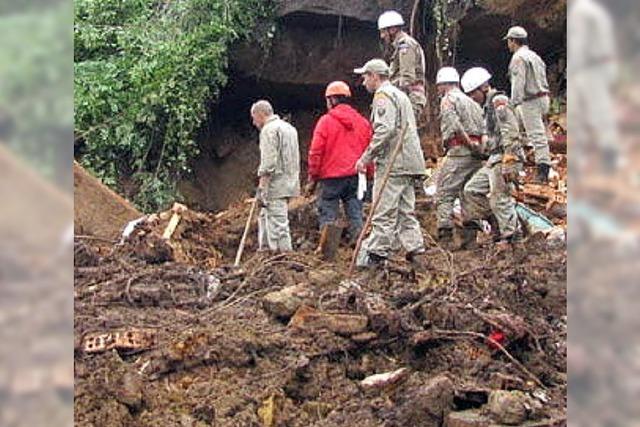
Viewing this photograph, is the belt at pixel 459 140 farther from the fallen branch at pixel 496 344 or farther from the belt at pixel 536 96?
the fallen branch at pixel 496 344

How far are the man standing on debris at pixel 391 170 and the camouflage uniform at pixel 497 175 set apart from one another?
79 centimetres

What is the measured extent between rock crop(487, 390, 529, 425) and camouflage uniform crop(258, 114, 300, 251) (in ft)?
15.5

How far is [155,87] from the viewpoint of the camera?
49.0ft

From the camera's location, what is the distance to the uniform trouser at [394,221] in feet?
29.4

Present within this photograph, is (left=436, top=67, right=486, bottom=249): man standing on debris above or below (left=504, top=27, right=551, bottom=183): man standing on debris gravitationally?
below

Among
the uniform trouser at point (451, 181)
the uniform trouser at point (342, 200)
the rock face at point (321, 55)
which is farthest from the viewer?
the rock face at point (321, 55)

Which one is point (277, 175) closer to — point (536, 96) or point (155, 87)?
point (536, 96)

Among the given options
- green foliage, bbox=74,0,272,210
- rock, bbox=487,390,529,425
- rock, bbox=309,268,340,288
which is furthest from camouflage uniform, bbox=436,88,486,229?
green foliage, bbox=74,0,272,210

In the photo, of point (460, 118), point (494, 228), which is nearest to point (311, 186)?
point (460, 118)

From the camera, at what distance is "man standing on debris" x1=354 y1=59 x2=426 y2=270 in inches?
353

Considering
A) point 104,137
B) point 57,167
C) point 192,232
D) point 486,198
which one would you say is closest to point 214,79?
point 104,137

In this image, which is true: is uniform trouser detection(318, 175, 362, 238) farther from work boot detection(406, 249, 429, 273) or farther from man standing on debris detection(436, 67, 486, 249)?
work boot detection(406, 249, 429, 273)

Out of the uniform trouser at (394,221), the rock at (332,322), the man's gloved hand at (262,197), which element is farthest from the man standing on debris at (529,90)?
the rock at (332,322)

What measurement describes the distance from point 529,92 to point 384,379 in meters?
5.66
